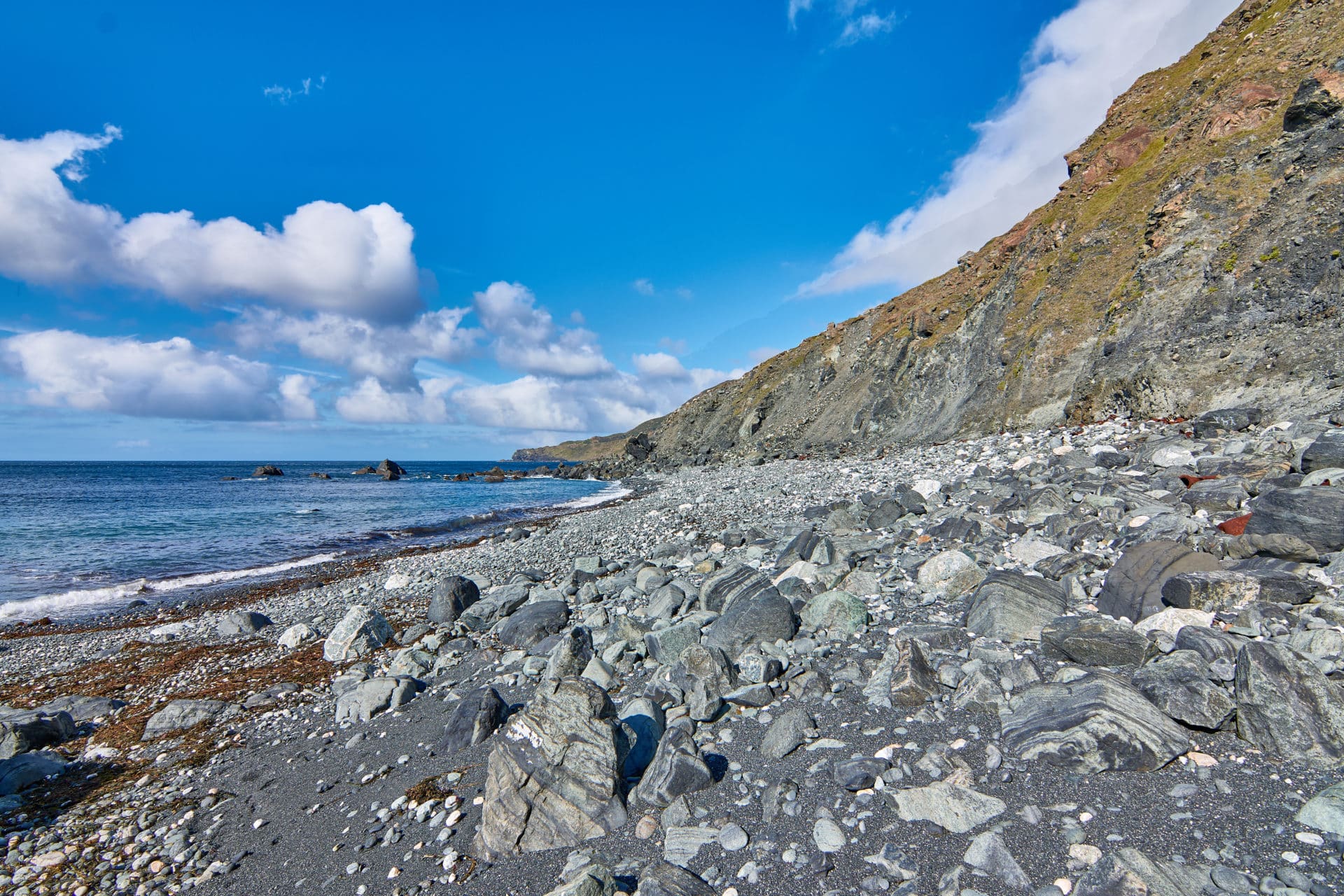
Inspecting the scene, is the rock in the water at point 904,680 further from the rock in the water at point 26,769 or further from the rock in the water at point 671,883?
the rock in the water at point 26,769

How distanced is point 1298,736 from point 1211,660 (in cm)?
81

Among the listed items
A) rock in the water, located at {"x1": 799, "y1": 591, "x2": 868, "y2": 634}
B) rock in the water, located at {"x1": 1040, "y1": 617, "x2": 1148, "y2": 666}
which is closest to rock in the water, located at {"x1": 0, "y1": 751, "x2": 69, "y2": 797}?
rock in the water, located at {"x1": 799, "y1": 591, "x2": 868, "y2": 634}

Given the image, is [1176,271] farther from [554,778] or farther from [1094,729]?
[554,778]

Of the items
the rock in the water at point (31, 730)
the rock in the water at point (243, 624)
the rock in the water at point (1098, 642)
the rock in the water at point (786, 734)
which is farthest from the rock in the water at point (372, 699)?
the rock in the water at point (243, 624)

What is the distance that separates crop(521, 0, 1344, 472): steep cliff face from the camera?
60.3 ft

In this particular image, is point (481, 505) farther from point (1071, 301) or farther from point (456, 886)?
point (456, 886)

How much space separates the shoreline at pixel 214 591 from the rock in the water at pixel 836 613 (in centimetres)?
1852

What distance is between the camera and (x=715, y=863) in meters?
4.02

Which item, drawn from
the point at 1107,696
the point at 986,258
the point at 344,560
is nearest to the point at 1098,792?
the point at 1107,696

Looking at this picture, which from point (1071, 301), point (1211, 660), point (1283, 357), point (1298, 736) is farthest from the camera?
point (1071, 301)

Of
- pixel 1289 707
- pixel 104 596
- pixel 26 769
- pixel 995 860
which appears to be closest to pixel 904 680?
pixel 995 860

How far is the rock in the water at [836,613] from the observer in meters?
7.33

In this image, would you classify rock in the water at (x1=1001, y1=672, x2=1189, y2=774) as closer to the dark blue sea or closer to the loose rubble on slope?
the loose rubble on slope

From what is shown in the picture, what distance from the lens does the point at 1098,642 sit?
5281 mm
